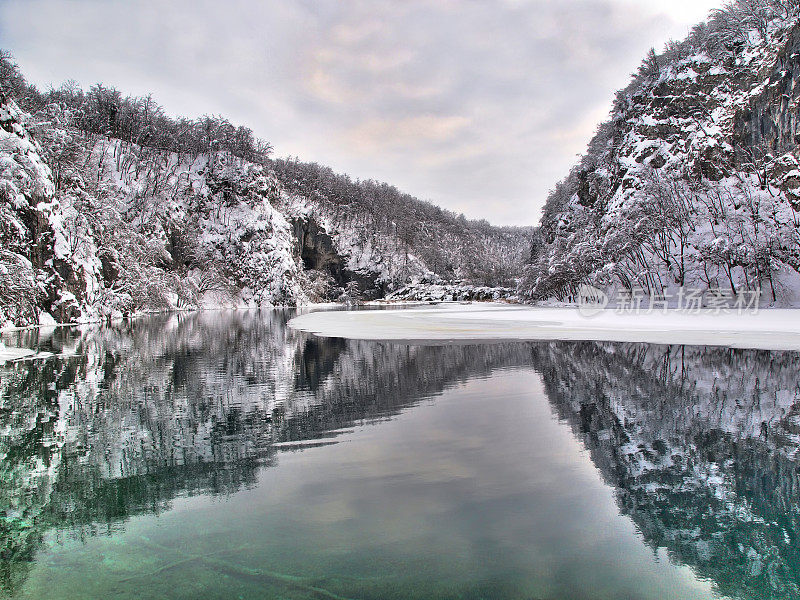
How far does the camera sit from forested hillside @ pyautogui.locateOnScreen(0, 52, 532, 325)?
28.8 metres

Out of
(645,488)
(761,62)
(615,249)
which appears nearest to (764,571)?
(645,488)

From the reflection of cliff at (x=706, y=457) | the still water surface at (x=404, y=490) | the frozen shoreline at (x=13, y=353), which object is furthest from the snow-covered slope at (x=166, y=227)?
the reflection of cliff at (x=706, y=457)

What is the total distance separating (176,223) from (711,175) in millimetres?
65974

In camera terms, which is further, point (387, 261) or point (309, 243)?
point (387, 261)

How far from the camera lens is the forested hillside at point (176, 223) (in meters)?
28.8

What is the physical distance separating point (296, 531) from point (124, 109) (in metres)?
99.9

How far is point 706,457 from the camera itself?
542 centimetres

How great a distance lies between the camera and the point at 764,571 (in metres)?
3.23

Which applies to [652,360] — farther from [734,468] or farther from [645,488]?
[645,488]

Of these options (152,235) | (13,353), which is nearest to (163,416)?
(13,353)

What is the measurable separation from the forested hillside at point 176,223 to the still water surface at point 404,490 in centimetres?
2085

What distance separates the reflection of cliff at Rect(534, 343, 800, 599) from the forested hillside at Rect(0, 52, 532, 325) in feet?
81.9

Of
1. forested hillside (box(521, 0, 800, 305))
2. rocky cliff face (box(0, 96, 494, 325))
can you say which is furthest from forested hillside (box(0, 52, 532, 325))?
forested hillside (box(521, 0, 800, 305))

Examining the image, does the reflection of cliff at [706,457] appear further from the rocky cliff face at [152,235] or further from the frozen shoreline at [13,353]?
the rocky cliff face at [152,235]
